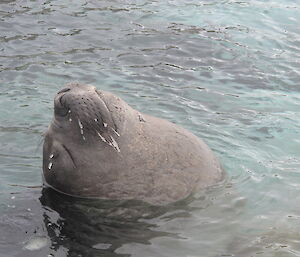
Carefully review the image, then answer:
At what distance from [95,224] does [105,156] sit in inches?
21.9

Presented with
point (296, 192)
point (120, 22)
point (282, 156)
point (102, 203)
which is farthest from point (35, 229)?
point (120, 22)

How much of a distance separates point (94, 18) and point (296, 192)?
252 inches

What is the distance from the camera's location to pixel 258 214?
526 cm

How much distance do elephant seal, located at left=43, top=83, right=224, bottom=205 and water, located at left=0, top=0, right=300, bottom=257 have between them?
0.43ft

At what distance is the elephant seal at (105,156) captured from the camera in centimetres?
486

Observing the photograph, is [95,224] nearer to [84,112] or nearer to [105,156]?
[105,156]

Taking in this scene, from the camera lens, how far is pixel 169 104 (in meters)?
7.63

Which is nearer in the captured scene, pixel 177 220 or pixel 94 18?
pixel 177 220

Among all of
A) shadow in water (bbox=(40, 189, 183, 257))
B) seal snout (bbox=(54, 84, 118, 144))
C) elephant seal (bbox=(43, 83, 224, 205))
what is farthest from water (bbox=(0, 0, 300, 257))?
seal snout (bbox=(54, 84, 118, 144))

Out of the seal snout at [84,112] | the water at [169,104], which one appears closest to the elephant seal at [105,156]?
the seal snout at [84,112]

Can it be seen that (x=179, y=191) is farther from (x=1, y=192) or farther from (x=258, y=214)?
(x=1, y=192)

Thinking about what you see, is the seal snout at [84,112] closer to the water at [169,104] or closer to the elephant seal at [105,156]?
the elephant seal at [105,156]

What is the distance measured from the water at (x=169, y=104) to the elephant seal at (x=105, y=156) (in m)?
0.13

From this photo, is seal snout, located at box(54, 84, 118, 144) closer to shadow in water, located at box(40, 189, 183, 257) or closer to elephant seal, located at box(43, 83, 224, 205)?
elephant seal, located at box(43, 83, 224, 205)
